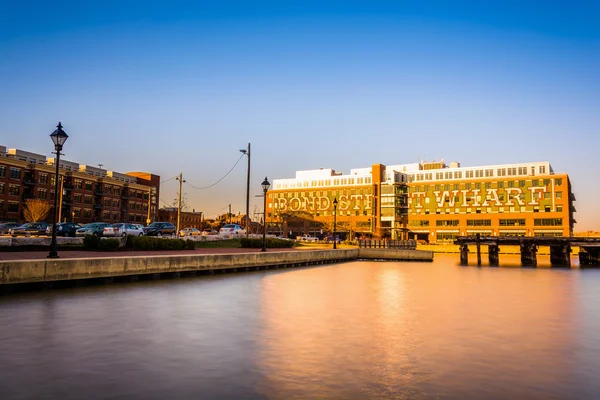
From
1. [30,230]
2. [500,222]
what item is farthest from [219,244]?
[500,222]

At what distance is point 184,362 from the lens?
436 inches

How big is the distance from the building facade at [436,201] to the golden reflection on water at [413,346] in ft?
325

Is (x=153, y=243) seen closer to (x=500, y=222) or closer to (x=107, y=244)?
(x=107, y=244)


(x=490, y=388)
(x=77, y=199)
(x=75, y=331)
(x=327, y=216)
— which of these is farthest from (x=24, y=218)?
(x=490, y=388)

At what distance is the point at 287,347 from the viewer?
13102 mm

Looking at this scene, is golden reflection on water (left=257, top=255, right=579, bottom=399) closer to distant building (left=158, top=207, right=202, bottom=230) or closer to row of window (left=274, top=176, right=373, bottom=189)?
row of window (left=274, top=176, right=373, bottom=189)

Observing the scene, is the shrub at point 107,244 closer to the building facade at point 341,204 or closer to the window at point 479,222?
A: the building facade at point 341,204

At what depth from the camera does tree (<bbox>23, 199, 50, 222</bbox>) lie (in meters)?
92.6

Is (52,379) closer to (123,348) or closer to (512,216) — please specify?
(123,348)

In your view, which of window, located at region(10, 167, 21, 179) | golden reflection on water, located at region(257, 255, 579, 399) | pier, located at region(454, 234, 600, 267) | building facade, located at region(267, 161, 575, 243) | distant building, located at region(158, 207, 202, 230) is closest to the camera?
golden reflection on water, located at region(257, 255, 579, 399)

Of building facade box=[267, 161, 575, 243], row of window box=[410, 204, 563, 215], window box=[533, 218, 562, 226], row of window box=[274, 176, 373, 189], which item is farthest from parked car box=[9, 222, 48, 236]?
window box=[533, 218, 562, 226]

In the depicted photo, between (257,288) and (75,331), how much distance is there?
14.8 meters

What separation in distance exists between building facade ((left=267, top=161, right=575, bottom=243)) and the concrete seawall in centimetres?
8244

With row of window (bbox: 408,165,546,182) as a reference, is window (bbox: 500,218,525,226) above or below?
below
